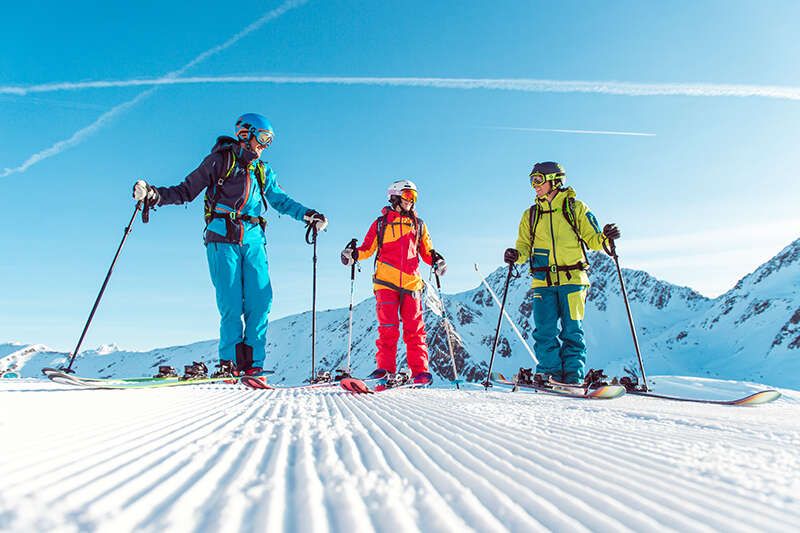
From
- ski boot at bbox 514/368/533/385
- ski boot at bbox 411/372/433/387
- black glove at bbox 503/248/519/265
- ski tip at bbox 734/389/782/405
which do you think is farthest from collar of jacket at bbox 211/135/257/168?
ski tip at bbox 734/389/782/405

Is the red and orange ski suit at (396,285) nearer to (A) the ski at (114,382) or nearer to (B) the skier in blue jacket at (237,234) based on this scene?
(B) the skier in blue jacket at (237,234)

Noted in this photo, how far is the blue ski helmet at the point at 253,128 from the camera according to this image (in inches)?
223

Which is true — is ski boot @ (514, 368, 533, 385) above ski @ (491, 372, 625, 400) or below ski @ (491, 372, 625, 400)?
above

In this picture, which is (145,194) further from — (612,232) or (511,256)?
(612,232)

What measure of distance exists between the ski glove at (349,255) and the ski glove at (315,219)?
47 centimetres

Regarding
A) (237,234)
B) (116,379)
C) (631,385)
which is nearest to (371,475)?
(116,379)

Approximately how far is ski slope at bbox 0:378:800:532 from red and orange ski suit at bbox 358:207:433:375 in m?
3.45

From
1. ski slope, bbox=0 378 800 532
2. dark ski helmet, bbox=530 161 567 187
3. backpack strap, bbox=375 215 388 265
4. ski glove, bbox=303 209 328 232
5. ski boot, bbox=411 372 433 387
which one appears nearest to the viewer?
ski slope, bbox=0 378 800 532

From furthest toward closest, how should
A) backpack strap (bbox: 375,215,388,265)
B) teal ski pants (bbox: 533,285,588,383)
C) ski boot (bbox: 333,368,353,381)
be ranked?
backpack strap (bbox: 375,215,388,265) < teal ski pants (bbox: 533,285,588,383) < ski boot (bbox: 333,368,353,381)

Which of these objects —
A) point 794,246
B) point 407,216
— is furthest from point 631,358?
point 407,216

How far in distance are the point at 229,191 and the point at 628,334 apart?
120 meters

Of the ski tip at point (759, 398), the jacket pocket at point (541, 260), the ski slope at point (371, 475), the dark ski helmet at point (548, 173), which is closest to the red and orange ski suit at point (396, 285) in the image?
the jacket pocket at point (541, 260)

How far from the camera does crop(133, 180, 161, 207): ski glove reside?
4.66 m

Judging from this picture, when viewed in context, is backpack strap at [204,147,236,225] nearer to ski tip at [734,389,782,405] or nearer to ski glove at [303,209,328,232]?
ski glove at [303,209,328,232]
